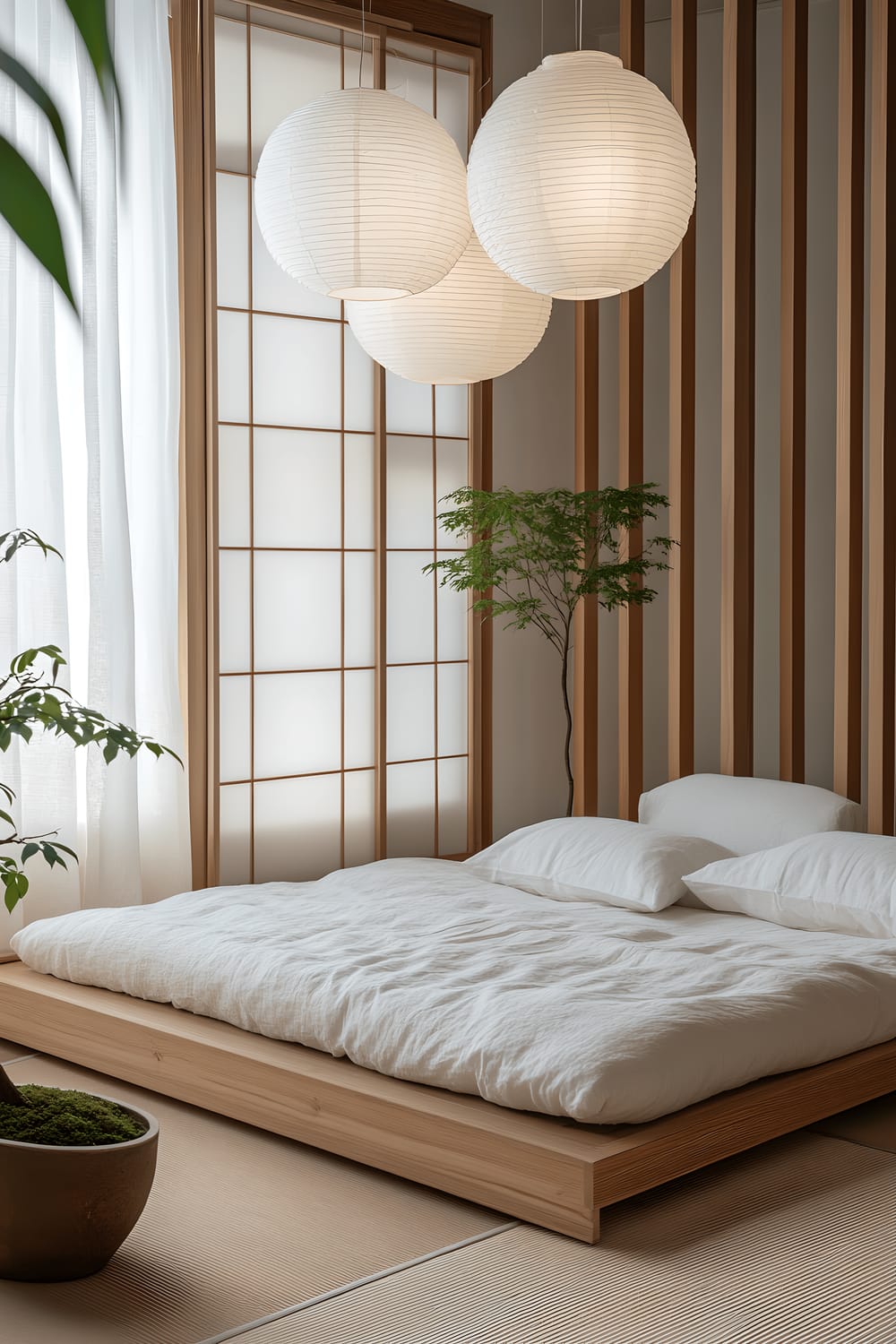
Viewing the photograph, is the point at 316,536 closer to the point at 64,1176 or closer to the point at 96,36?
the point at 64,1176

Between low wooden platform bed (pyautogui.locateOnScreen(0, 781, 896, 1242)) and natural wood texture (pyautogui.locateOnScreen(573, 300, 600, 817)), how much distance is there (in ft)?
2.91

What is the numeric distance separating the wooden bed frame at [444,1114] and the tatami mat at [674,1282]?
0.07 metres

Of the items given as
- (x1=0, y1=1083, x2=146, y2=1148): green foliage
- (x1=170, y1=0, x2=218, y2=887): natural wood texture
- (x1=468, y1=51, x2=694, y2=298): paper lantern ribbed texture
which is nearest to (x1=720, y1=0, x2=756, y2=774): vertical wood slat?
(x1=468, y1=51, x2=694, y2=298): paper lantern ribbed texture

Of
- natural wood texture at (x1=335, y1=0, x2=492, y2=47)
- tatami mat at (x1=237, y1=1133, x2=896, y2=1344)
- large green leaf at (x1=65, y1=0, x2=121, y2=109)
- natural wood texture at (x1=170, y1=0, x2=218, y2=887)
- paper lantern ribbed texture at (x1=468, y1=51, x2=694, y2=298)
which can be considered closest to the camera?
large green leaf at (x1=65, y1=0, x2=121, y2=109)

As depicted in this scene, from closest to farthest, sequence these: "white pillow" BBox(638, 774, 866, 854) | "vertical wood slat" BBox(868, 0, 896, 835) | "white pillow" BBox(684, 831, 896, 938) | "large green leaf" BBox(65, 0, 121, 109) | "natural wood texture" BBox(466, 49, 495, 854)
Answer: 1. "large green leaf" BBox(65, 0, 121, 109)
2. "white pillow" BBox(684, 831, 896, 938)
3. "white pillow" BBox(638, 774, 866, 854)
4. "vertical wood slat" BBox(868, 0, 896, 835)
5. "natural wood texture" BBox(466, 49, 495, 854)

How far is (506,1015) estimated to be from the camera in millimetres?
2453

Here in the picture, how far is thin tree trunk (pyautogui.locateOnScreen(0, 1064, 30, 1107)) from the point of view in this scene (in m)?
2.02

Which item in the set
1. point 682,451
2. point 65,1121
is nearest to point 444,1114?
point 65,1121

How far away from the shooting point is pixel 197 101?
4527 millimetres

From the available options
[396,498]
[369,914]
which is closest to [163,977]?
[369,914]

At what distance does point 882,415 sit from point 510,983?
233 cm

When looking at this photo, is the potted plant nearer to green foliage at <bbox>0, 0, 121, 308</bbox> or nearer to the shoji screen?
green foliage at <bbox>0, 0, 121, 308</bbox>

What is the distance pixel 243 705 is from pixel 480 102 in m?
2.54

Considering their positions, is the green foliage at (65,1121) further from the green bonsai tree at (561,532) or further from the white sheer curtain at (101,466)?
the green bonsai tree at (561,532)
